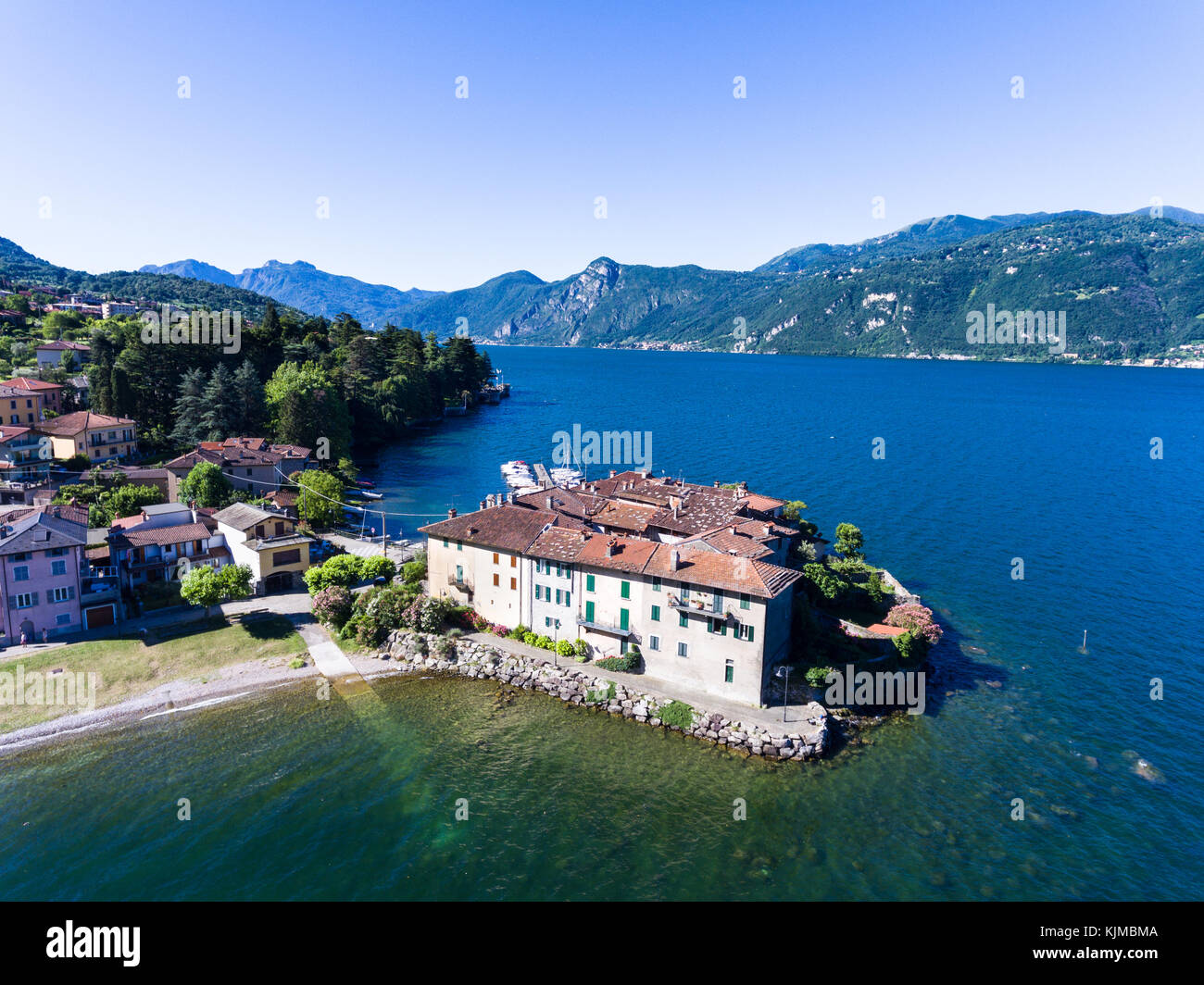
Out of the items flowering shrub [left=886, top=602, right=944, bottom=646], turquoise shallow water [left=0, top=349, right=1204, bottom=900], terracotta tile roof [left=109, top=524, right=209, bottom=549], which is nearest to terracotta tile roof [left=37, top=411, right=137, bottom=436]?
terracotta tile roof [left=109, top=524, right=209, bottom=549]

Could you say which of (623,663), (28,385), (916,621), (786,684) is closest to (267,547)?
(623,663)

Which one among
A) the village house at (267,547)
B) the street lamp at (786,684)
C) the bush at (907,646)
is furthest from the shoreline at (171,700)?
the bush at (907,646)

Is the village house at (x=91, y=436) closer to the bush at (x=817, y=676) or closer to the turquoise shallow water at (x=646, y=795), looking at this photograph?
the turquoise shallow water at (x=646, y=795)

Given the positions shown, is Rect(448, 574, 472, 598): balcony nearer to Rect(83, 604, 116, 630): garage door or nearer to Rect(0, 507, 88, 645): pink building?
Rect(83, 604, 116, 630): garage door

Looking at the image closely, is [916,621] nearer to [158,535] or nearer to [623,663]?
[623,663]

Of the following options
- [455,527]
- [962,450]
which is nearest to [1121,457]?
[962,450]
